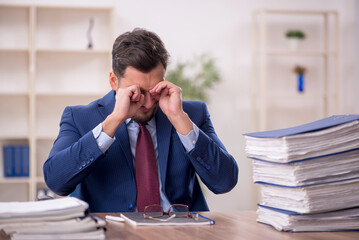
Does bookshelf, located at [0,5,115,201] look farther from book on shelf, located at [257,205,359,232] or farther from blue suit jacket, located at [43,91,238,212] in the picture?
book on shelf, located at [257,205,359,232]

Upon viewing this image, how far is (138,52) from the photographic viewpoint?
1979 mm

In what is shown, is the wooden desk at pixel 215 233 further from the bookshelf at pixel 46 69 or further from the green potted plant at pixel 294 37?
the green potted plant at pixel 294 37

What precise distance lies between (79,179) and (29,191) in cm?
320

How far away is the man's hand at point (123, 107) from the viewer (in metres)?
1.81

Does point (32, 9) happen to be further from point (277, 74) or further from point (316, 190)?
point (316, 190)

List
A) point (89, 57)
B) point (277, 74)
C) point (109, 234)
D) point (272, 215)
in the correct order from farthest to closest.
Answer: point (277, 74), point (89, 57), point (272, 215), point (109, 234)

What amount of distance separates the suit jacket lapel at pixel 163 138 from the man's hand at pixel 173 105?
15 centimetres

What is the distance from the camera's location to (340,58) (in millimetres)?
5684

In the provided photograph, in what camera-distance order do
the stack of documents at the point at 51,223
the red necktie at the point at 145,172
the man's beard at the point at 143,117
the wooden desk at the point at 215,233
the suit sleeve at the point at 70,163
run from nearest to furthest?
the stack of documents at the point at 51,223 → the wooden desk at the point at 215,233 → the suit sleeve at the point at 70,163 → the red necktie at the point at 145,172 → the man's beard at the point at 143,117

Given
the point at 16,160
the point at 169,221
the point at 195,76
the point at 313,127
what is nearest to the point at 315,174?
the point at 313,127

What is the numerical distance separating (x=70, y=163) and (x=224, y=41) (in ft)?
12.6

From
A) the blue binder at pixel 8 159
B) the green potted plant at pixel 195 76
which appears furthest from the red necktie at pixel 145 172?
the blue binder at pixel 8 159

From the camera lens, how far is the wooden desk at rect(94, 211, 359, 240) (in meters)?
1.32

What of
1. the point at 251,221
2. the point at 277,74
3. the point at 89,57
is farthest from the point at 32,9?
the point at 251,221
